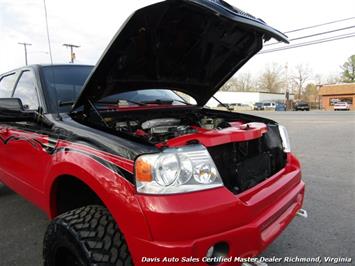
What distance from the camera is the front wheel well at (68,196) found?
2.48 m

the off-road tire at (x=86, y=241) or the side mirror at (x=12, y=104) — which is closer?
the off-road tire at (x=86, y=241)

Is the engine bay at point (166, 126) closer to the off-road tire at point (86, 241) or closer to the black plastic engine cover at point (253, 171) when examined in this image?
the black plastic engine cover at point (253, 171)

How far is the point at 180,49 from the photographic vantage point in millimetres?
3121

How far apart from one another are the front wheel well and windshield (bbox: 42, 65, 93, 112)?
26.0 inches

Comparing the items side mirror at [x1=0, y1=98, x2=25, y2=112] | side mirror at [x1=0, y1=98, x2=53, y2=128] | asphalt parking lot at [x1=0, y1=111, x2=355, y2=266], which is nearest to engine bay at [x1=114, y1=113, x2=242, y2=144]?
side mirror at [x1=0, y1=98, x2=53, y2=128]

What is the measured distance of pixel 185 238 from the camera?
1641mm

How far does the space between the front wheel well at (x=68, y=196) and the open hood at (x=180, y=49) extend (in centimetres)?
65

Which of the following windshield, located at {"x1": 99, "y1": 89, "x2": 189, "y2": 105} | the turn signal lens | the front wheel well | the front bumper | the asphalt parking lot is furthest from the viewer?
windshield, located at {"x1": 99, "y1": 89, "x2": 189, "y2": 105}

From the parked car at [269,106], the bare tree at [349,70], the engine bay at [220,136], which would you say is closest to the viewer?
the engine bay at [220,136]

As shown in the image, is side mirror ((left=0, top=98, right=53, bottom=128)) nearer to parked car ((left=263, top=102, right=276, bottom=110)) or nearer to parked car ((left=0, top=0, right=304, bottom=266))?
parked car ((left=0, top=0, right=304, bottom=266))

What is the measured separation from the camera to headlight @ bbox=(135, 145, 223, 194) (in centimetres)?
172

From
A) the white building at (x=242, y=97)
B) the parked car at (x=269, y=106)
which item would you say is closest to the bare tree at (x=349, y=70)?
Result: the white building at (x=242, y=97)

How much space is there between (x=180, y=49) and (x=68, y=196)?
1.70 meters

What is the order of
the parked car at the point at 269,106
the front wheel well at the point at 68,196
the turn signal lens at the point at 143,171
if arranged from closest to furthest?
1. the turn signal lens at the point at 143,171
2. the front wheel well at the point at 68,196
3. the parked car at the point at 269,106
